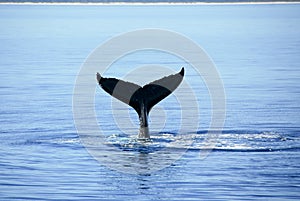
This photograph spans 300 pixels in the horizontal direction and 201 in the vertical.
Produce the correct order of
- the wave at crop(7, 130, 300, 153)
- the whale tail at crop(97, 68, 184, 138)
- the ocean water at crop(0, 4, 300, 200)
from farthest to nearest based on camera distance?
1. the wave at crop(7, 130, 300, 153)
2. the whale tail at crop(97, 68, 184, 138)
3. the ocean water at crop(0, 4, 300, 200)

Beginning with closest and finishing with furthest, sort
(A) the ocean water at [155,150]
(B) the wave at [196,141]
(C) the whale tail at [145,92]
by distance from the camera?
(A) the ocean water at [155,150], (C) the whale tail at [145,92], (B) the wave at [196,141]

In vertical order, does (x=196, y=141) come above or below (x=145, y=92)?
below

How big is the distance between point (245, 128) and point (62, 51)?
26.1m

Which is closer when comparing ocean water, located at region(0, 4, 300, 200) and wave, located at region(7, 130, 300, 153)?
ocean water, located at region(0, 4, 300, 200)

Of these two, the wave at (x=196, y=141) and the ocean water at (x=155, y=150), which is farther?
the wave at (x=196, y=141)

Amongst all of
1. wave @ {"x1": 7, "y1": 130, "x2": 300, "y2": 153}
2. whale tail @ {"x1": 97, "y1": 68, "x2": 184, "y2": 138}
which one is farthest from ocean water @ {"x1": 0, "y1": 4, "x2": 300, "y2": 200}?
whale tail @ {"x1": 97, "y1": 68, "x2": 184, "y2": 138}

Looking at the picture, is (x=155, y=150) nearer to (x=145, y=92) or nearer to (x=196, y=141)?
(x=145, y=92)

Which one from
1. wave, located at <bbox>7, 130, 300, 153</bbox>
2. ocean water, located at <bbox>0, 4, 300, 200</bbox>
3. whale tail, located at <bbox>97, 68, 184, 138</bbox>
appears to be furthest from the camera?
wave, located at <bbox>7, 130, 300, 153</bbox>

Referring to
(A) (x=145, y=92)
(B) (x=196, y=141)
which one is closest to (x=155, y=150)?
(A) (x=145, y=92)

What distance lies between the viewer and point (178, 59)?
35.8 meters

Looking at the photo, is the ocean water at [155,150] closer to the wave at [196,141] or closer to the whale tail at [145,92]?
the wave at [196,141]

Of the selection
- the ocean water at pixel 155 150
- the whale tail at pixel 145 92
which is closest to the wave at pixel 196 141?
the ocean water at pixel 155 150

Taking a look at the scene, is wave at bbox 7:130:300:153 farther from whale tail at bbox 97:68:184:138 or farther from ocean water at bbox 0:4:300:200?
whale tail at bbox 97:68:184:138

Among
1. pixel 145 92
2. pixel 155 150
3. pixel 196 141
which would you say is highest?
pixel 145 92
